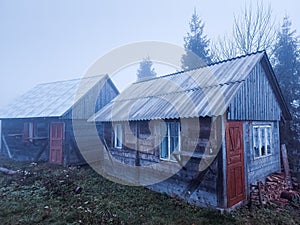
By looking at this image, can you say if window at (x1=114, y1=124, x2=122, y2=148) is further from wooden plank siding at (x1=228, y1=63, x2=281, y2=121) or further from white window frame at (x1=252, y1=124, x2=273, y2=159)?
white window frame at (x1=252, y1=124, x2=273, y2=159)

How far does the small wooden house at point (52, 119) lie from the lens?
1328 cm

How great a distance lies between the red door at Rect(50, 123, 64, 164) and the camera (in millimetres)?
13203


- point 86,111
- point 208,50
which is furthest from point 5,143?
point 208,50

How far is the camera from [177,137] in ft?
24.9

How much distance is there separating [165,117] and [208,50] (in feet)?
59.4

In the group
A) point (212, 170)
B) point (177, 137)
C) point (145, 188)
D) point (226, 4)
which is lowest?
point (145, 188)

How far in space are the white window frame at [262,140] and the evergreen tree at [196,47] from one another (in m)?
14.1

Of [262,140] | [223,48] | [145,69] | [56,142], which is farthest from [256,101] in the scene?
[145,69]

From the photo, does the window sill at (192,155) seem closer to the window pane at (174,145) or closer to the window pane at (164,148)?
the window pane at (174,145)

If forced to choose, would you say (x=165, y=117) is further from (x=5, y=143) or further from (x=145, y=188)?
(x=5, y=143)

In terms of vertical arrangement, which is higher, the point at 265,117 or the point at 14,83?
the point at 14,83

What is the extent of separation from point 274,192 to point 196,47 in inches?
726

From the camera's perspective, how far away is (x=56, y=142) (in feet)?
44.3

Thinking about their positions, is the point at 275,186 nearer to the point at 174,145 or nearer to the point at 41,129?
the point at 174,145
